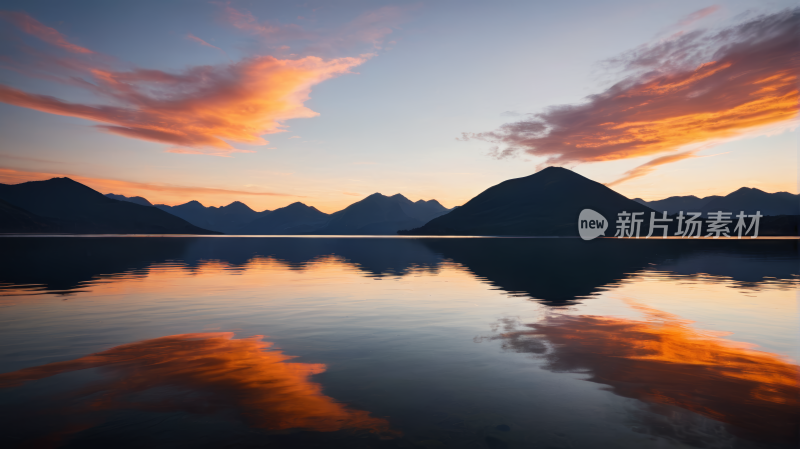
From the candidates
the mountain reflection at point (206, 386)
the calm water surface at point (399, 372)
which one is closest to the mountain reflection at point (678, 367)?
the calm water surface at point (399, 372)

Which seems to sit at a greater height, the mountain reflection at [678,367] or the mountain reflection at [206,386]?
the mountain reflection at [678,367]

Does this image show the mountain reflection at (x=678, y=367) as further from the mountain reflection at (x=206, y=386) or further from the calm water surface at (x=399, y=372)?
the mountain reflection at (x=206, y=386)

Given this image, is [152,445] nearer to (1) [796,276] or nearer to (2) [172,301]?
(2) [172,301]

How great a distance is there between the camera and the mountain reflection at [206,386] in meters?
10.5

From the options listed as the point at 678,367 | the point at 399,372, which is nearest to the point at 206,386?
the point at 399,372

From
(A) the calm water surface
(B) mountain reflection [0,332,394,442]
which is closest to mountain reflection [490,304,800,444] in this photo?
(A) the calm water surface

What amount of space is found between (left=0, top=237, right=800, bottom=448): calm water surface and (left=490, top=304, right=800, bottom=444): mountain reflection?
0.29ft

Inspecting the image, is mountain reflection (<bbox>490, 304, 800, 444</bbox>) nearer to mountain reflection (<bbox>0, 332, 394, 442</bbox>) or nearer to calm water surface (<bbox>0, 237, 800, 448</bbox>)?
calm water surface (<bbox>0, 237, 800, 448</bbox>)

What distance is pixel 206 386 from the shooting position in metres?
12.8

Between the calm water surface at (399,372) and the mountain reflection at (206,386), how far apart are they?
7 centimetres

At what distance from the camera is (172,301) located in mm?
29156

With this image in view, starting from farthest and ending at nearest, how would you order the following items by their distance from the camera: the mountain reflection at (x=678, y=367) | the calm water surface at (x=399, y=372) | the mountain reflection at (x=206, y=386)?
1. the mountain reflection at (x=678, y=367)
2. the mountain reflection at (x=206, y=386)
3. the calm water surface at (x=399, y=372)

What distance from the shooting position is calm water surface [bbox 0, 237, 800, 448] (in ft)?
32.0

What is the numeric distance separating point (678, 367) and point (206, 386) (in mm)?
16584
